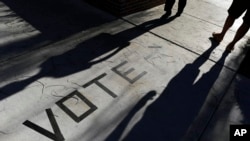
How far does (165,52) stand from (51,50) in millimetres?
1577

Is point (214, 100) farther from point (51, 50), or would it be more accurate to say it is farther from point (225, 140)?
point (51, 50)

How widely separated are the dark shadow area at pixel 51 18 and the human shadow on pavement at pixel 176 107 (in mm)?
1697

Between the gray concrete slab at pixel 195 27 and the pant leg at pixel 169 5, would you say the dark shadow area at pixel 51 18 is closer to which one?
the gray concrete slab at pixel 195 27

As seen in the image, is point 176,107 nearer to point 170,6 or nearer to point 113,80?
point 113,80

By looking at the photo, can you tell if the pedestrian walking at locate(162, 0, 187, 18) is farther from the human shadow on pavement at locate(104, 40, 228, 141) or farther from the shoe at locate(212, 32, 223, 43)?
the human shadow on pavement at locate(104, 40, 228, 141)

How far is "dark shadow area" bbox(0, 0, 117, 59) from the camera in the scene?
3299 mm

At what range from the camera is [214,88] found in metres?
3.03

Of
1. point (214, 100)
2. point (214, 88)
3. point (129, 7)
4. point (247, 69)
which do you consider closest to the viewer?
point (214, 100)

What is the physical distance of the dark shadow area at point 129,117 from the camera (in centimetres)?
221

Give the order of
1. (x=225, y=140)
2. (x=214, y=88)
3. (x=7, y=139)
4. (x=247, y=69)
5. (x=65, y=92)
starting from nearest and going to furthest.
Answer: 1. (x=7, y=139)
2. (x=225, y=140)
3. (x=65, y=92)
4. (x=214, y=88)
5. (x=247, y=69)

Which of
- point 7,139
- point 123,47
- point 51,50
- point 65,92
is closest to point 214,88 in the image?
point 123,47

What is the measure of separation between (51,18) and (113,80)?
1.74 m

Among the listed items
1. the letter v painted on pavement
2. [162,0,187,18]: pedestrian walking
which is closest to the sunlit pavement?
the letter v painted on pavement

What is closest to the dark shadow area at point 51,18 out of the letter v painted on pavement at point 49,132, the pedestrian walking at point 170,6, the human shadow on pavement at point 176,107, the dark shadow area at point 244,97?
the pedestrian walking at point 170,6
